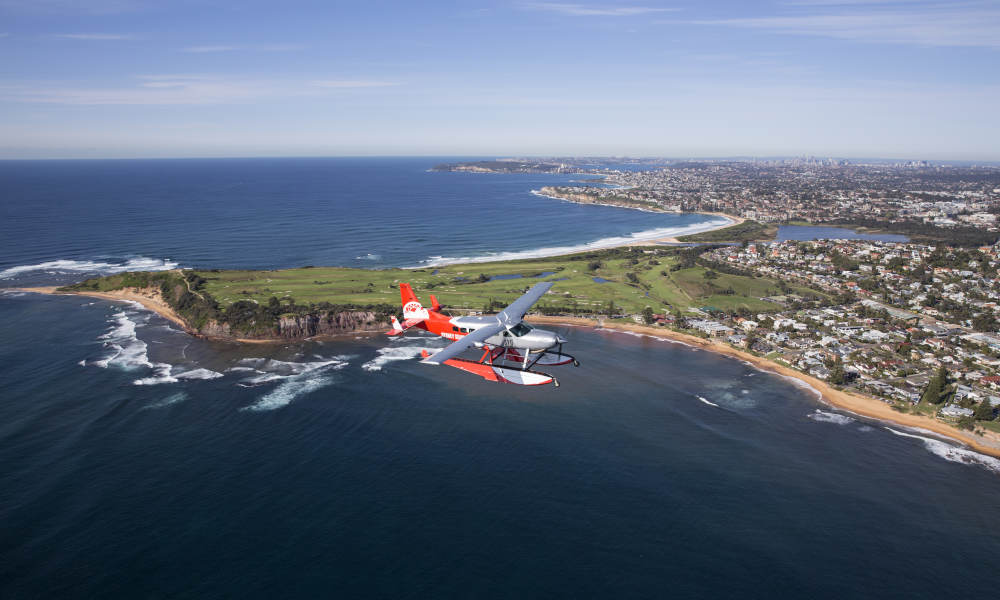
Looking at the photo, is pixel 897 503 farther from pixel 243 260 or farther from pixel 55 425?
pixel 243 260

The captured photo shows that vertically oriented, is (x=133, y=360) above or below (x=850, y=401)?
above

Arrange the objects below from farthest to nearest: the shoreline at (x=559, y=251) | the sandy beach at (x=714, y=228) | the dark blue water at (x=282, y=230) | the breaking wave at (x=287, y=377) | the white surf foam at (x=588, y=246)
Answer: the sandy beach at (x=714, y=228) → the white surf foam at (x=588, y=246) → the shoreline at (x=559, y=251) → the dark blue water at (x=282, y=230) → the breaking wave at (x=287, y=377)

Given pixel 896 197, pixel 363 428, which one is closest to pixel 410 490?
pixel 363 428

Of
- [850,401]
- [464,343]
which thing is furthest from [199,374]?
[850,401]

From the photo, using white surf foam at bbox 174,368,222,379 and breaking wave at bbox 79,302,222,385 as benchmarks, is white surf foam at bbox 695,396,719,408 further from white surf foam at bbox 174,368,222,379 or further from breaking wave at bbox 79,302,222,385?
breaking wave at bbox 79,302,222,385

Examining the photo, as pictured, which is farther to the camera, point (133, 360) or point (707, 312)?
point (707, 312)

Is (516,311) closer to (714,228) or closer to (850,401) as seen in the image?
(850,401)

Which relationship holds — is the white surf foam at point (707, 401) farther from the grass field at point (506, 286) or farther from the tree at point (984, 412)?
the grass field at point (506, 286)

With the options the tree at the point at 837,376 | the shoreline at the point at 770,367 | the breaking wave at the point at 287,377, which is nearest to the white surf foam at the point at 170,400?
the breaking wave at the point at 287,377
